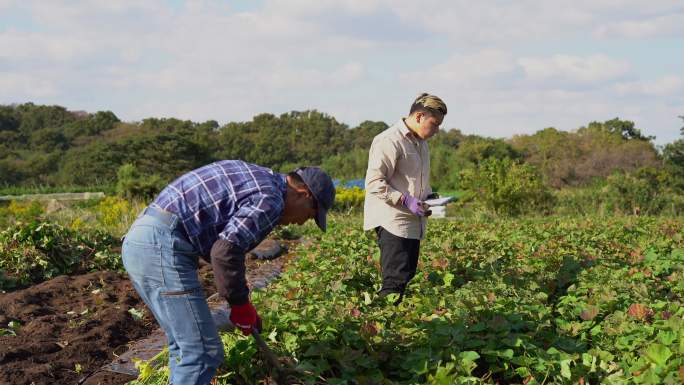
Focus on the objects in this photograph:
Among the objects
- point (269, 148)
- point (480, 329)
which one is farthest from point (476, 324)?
point (269, 148)

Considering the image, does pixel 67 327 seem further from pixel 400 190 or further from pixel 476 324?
pixel 476 324

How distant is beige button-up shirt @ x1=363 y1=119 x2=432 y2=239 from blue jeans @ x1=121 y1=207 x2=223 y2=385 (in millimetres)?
1948

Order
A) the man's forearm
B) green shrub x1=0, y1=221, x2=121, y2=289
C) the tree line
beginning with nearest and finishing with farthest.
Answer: the man's forearm < green shrub x1=0, y1=221, x2=121, y2=289 < the tree line

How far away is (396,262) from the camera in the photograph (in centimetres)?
444

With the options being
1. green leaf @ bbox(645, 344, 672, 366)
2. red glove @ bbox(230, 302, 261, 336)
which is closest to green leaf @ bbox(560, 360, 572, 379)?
green leaf @ bbox(645, 344, 672, 366)

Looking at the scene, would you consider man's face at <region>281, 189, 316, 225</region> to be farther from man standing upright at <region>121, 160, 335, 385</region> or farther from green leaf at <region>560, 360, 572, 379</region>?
green leaf at <region>560, 360, 572, 379</region>

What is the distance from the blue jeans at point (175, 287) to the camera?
8.76ft

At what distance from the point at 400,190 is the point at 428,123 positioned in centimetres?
51

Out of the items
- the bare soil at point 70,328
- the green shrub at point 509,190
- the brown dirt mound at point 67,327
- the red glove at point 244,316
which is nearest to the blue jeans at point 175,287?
the red glove at point 244,316

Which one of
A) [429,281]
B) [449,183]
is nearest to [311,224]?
[429,281]

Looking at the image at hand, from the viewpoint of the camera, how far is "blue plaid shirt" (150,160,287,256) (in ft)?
8.79

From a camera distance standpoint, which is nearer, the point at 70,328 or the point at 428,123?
the point at 428,123

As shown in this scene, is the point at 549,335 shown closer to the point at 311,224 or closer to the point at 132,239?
the point at 132,239

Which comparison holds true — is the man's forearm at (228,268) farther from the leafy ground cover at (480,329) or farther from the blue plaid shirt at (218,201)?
the leafy ground cover at (480,329)
